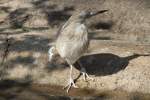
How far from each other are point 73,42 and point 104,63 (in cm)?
84

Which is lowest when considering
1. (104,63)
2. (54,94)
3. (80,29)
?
(54,94)

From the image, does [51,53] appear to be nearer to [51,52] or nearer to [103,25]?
[51,52]

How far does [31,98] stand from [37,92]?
22 centimetres

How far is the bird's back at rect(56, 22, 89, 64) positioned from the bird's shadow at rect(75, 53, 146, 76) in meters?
0.55

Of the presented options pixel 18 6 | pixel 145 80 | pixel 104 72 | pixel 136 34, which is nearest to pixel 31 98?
pixel 104 72

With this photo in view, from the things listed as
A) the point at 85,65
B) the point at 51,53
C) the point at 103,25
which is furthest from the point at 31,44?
the point at 103,25

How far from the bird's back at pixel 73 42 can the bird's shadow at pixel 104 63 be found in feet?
1.79

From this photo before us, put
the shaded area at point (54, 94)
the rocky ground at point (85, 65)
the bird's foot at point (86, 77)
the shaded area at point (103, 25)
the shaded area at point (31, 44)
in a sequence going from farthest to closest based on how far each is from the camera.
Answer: the shaded area at point (103, 25), the shaded area at point (31, 44), the bird's foot at point (86, 77), the rocky ground at point (85, 65), the shaded area at point (54, 94)

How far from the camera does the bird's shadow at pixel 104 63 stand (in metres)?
7.76

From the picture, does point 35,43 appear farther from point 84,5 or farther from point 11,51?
point 84,5

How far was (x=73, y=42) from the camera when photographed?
286 inches

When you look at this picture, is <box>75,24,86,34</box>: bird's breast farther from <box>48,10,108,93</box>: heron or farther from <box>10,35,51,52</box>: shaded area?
<box>10,35,51,52</box>: shaded area

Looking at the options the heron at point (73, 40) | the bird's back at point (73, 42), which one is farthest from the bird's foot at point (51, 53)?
the bird's back at point (73, 42)

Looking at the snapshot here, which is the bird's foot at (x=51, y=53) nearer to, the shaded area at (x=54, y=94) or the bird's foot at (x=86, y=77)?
the shaded area at (x=54, y=94)
